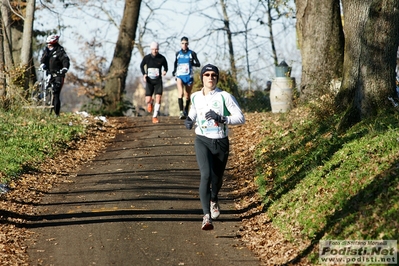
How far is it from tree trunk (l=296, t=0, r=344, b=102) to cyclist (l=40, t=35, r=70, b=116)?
21.2ft

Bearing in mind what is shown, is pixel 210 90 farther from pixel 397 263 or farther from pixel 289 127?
pixel 289 127

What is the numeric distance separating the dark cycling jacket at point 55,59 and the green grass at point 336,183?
751 centimetres

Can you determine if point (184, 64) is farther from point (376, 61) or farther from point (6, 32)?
point (376, 61)

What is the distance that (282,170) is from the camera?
13.3 metres

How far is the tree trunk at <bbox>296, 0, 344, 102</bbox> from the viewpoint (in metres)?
19.4

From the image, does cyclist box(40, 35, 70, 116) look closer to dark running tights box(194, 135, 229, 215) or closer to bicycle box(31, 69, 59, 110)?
bicycle box(31, 69, 59, 110)

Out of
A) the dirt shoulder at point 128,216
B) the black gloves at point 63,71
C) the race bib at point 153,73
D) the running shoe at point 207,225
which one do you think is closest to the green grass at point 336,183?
the dirt shoulder at point 128,216

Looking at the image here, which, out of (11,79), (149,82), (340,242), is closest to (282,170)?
(340,242)

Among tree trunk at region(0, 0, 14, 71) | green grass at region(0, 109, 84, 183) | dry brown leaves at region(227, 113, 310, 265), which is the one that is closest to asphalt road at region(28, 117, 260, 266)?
dry brown leaves at region(227, 113, 310, 265)

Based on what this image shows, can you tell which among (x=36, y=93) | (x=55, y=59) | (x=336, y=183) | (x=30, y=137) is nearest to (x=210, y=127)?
(x=336, y=183)

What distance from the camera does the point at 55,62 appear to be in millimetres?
20688

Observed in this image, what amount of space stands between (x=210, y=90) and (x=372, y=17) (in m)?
4.10

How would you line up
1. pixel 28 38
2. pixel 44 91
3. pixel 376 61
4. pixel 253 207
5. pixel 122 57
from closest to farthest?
pixel 253 207
pixel 376 61
pixel 44 91
pixel 28 38
pixel 122 57

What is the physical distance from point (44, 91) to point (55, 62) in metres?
0.91
